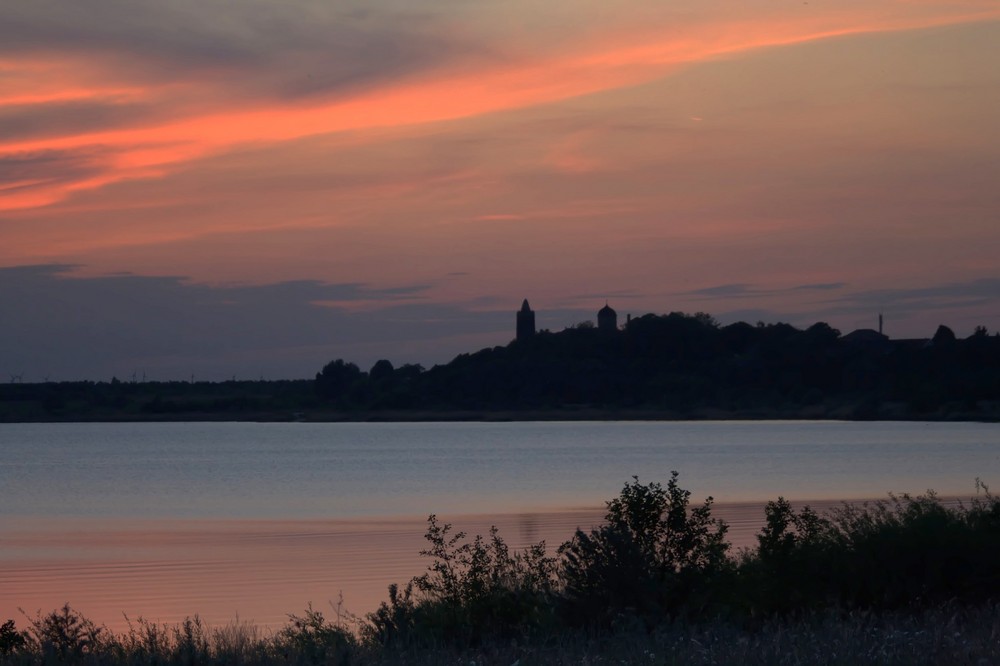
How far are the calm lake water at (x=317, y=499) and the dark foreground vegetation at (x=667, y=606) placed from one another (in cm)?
623

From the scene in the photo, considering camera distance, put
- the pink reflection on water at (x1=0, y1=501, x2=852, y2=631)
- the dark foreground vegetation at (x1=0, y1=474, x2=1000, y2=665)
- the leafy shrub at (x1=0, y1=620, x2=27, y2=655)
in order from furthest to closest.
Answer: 1. the pink reflection on water at (x1=0, y1=501, x2=852, y2=631)
2. the leafy shrub at (x1=0, y1=620, x2=27, y2=655)
3. the dark foreground vegetation at (x1=0, y1=474, x2=1000, y2=665)

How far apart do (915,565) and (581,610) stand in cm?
400

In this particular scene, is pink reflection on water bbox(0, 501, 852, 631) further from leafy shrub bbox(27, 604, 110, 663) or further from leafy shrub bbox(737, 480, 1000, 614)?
leafy shrub bbox(737, 480, 1000, 614)

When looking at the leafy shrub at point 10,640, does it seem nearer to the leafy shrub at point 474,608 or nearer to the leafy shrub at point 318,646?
the leafy shrub at point 318,646

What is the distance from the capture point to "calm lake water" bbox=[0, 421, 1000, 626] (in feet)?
80.5

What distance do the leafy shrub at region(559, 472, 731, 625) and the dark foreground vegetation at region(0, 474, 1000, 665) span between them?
0.06ft

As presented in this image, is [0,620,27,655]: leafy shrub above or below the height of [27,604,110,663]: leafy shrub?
below

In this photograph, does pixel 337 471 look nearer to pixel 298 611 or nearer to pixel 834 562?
pixel 298 611

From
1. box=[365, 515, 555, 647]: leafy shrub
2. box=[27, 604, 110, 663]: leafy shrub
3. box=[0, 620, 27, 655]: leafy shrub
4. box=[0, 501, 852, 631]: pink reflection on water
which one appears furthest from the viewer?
box=[0, 501, 852, 631]: pink reflection on water

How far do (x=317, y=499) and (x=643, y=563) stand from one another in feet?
128

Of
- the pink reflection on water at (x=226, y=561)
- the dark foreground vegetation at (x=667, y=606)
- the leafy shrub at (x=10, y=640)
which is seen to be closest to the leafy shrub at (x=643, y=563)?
the dark foreground vegetation at (x=667, y=606)

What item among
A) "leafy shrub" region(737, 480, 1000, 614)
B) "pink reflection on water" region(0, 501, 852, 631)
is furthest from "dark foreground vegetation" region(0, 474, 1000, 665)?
"pink reflection on water" region(0, 501, 852, 631)

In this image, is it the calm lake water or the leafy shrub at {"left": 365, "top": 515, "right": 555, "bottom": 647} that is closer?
the leafy shrub at {"left": 365, "top": 515, "right": 555, "bottom": 647}

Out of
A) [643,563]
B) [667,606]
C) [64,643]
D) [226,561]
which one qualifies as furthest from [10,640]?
[226,561]
